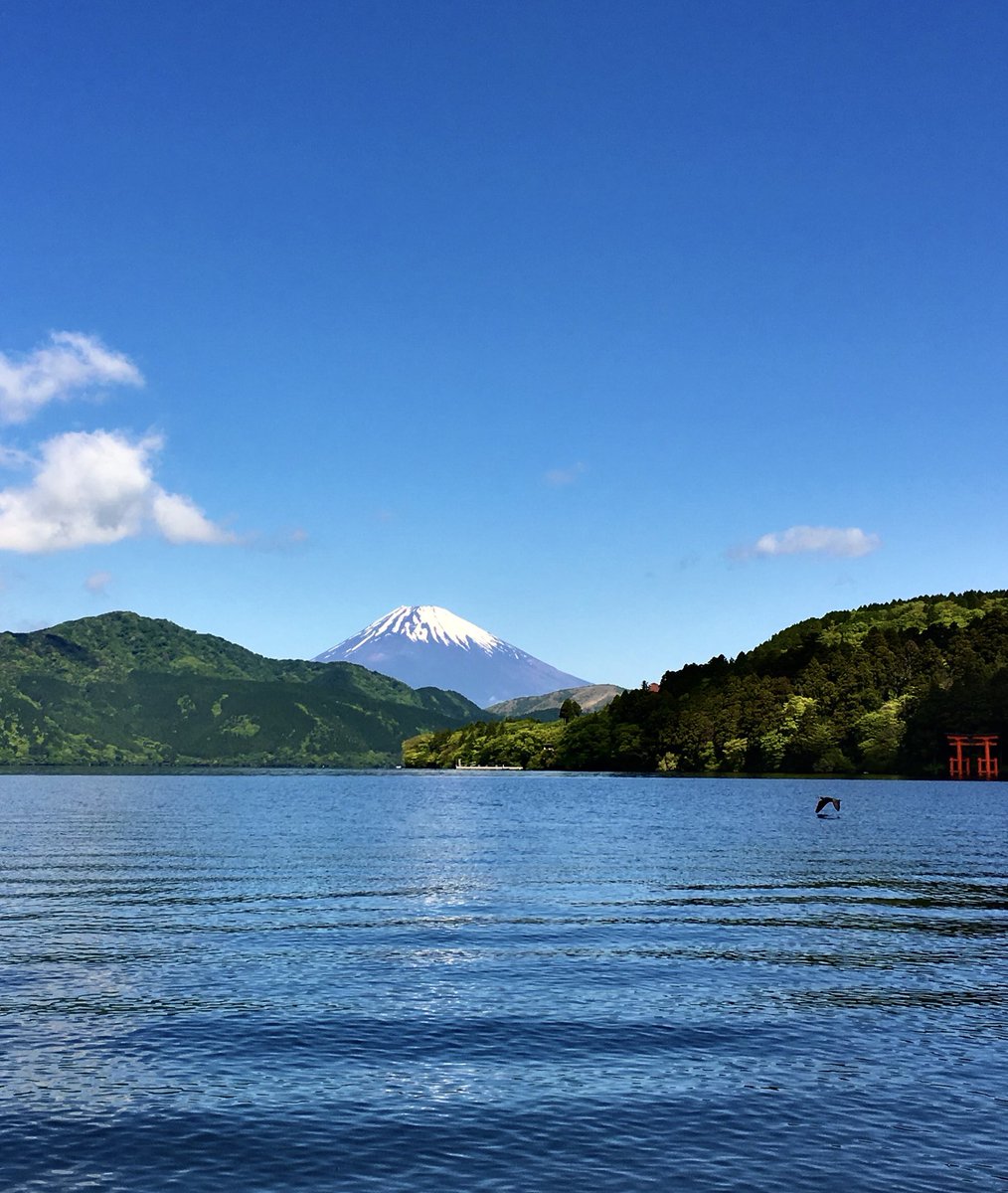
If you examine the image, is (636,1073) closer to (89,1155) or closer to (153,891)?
(89,1155)

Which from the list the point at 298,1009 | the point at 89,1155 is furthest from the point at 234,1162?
the point at 298,1009

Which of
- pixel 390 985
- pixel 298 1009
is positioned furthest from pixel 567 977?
pixel 298 1009

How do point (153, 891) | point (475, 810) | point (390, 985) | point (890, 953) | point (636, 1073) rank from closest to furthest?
point (636, 1073) → point (390, 985) → point (890, 953) → point (153, 891) → point (475, 810)

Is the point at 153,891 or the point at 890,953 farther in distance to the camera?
the point at 153,891

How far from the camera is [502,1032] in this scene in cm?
3397

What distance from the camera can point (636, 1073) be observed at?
29.7 m

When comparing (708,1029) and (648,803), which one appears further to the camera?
(648,803)

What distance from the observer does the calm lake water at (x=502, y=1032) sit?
2366 centimetres

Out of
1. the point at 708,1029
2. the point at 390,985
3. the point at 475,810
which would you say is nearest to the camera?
the point at 708,1029

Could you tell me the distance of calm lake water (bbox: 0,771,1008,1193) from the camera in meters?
23.7

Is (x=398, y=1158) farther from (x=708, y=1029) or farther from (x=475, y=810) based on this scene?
(x=475, y=810)

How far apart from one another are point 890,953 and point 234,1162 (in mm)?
33018

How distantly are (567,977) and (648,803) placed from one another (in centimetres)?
14179

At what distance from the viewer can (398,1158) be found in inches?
930
